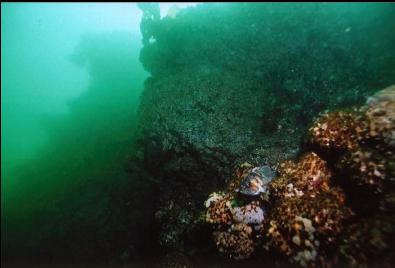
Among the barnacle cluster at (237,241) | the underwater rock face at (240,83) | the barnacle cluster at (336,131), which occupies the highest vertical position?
the underwater rock face at (240,83)

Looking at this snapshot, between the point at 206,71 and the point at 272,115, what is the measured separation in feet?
11.0

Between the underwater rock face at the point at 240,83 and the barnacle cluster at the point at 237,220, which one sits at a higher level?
the underwater rock face at the point at 240,83

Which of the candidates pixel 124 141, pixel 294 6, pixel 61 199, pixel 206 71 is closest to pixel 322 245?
pixel 206 71

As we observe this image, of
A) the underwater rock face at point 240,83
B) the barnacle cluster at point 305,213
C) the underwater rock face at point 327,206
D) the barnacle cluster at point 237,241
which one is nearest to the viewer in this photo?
the underwater rock face at point 327,206

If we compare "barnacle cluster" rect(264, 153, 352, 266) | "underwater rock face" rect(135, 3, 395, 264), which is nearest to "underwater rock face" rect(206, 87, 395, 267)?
"barnacle cluster" rect(264, 153, 352, 266)

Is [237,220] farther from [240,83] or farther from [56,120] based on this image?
[56,120]

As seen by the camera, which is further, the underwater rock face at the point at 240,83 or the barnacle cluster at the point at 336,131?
the underwater rock face at the point at 240,83

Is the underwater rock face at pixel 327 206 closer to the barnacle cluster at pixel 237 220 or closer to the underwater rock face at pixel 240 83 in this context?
the barnacle cluster at pixel 237 220

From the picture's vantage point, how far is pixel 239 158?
25.1 feet

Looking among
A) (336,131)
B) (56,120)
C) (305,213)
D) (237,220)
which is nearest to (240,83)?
(336,131)

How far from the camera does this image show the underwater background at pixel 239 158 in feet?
13.0

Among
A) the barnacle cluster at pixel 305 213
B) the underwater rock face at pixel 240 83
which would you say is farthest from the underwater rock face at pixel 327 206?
the underwater rock face at pixel 240 83

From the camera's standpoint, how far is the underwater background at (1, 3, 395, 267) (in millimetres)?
3947

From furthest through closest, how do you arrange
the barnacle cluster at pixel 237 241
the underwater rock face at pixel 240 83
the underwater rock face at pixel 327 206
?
the underwater rock face at pixel 240 83, the barnacle cluster at pixel 237 241, the underwater rock face at pixel 327 206
